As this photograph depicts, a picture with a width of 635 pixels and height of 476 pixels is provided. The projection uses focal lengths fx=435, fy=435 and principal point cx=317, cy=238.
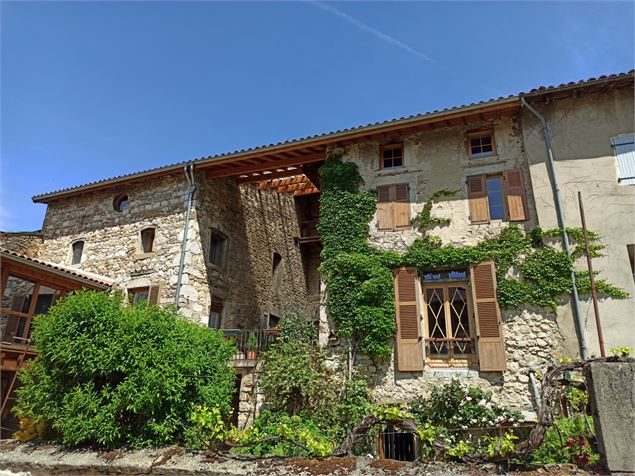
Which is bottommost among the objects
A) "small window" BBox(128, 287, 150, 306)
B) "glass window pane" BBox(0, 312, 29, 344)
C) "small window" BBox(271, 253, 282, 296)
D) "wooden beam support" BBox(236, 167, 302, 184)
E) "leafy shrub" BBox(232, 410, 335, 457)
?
"leafy shrub" BBox(232, 410, 335, 457)

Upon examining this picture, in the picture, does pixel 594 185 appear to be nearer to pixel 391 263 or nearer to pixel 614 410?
pixel 391 263

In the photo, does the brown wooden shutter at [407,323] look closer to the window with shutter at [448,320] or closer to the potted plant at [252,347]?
the window with shutter at [448,320]

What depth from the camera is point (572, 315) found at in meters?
8.77

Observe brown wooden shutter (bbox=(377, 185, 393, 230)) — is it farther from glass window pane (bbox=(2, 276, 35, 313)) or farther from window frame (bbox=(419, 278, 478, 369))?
glass window pane (bbox=(2, 276, 35, 313))

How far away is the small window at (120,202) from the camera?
14.5 m

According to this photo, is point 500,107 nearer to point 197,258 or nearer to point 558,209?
point 558,209

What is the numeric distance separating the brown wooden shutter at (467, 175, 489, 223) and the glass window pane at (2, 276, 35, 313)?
43.6 ft

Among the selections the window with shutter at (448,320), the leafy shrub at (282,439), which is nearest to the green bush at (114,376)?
the leafy shrub at (282,439)

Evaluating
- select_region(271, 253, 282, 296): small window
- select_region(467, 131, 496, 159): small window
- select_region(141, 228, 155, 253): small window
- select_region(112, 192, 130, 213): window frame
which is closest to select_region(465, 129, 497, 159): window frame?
select_region(467, 131, 496, 159): small window

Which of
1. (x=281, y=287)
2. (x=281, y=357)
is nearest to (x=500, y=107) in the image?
(x=281, y=357)

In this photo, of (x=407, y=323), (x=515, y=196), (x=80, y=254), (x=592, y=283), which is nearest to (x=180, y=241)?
(x=80, y=254)

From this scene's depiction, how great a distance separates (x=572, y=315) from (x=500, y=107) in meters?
4.81

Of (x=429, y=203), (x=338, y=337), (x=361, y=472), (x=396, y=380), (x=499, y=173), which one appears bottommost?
(x=361, y=472)

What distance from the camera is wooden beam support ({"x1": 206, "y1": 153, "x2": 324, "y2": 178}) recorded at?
40.2 ft
